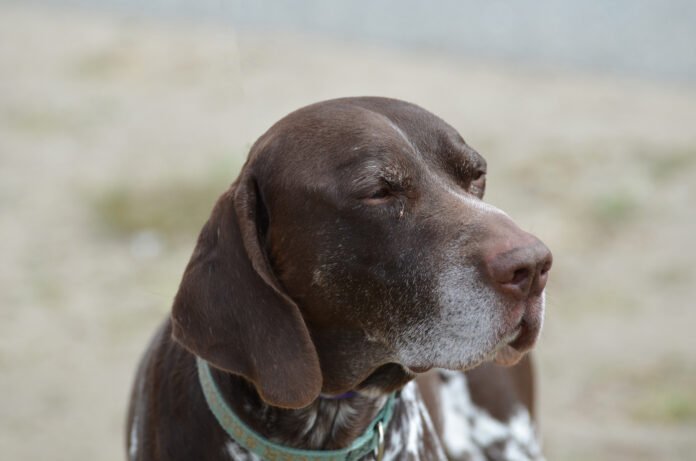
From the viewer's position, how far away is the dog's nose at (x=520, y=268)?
279 cm

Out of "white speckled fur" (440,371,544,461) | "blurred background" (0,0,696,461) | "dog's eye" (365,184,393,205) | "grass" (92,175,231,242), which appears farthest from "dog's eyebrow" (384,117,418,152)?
"grass" (92,175,231,242)

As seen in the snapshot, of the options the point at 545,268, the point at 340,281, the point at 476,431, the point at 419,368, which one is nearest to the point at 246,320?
the point at 340,281

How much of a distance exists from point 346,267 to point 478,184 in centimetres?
55

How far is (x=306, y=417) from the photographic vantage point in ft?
10.7

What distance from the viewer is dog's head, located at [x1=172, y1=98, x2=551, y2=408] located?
9.64 feet

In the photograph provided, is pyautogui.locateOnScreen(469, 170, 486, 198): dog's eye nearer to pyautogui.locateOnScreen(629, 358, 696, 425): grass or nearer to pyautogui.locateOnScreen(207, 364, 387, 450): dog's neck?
pyautogui.locateOnScreen(207, 364, 387, 450): dog's neck

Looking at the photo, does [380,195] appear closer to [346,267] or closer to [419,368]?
[346,267]

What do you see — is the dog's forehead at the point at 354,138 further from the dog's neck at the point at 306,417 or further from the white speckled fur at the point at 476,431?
the white speckled fur at the point at 476,431

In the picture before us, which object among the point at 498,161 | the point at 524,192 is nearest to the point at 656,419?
the point at 524,192

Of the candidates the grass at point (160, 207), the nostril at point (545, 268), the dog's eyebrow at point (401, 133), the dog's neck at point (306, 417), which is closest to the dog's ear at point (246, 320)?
the dog's neck at point (306, 417)

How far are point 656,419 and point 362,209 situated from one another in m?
3.80

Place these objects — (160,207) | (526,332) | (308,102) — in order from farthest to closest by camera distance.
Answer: (308,102)
(160,207)
(526,332)

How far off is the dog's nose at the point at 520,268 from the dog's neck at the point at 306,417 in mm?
686

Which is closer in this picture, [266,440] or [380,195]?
[380,195]
